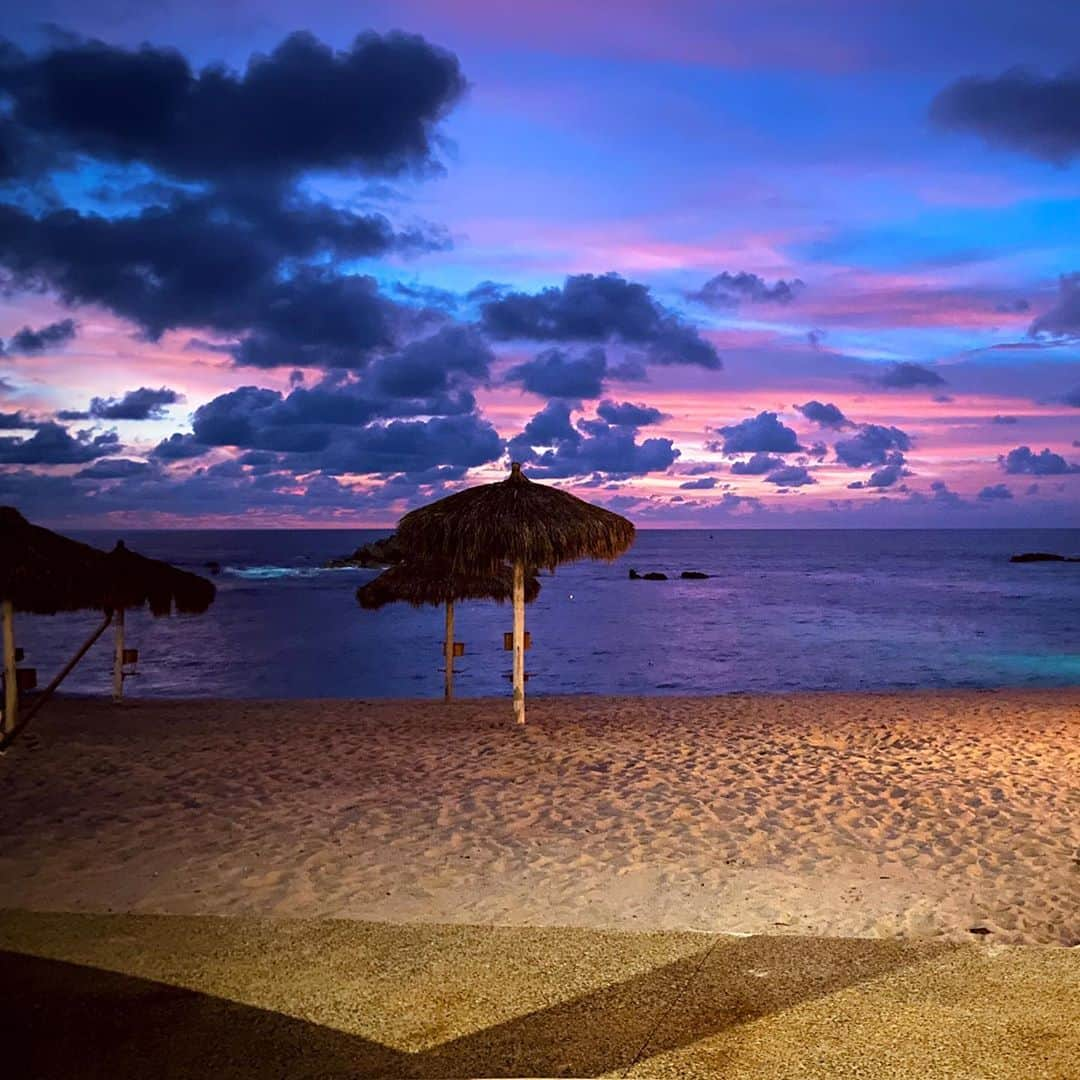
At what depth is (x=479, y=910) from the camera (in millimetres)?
5152

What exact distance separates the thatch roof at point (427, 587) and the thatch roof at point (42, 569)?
4882 mm

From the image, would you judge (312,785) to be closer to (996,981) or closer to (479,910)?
(479,910)

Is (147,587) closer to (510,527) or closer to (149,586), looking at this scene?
(149,586)

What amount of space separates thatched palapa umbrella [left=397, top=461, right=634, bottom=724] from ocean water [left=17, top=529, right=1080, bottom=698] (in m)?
9.00

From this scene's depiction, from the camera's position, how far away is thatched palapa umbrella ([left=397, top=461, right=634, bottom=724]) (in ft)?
36.2

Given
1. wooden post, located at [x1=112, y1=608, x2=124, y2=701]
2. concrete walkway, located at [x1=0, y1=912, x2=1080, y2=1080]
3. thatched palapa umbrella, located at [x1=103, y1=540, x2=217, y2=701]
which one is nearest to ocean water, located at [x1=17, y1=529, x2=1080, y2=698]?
wooden post, located at [x1=112, y1=608, x2=124, y2=701]

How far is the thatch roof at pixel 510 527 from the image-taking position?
36.2 feet

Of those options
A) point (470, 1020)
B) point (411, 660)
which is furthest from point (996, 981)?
point (411, 660)

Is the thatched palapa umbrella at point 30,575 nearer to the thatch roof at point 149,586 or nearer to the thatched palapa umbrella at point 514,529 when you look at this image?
the thatch roof at point 149,586

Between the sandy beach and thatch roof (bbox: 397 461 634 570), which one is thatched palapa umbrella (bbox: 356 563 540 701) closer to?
the sandy beach

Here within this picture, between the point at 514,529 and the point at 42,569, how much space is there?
497 centimetres

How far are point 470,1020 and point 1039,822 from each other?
5.34 m

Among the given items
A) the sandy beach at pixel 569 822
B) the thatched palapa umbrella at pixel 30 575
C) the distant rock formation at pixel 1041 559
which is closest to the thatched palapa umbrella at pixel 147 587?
the thatched palapa umbrella at pixel 30 575

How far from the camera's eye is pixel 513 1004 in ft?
12.3
